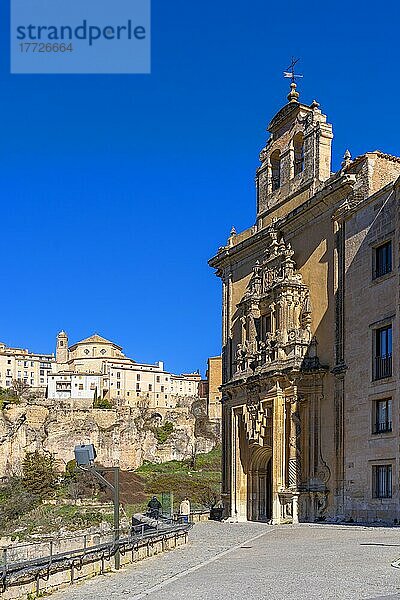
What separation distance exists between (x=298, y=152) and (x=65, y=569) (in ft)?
73.2

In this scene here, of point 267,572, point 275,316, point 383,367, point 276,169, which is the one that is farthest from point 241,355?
point 267,572

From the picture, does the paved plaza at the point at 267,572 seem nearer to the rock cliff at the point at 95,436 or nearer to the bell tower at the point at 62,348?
the rock cliff at the point at 95,436

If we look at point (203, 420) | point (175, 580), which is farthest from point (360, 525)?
point (203, 420)

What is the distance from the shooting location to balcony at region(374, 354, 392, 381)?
25.0 meters

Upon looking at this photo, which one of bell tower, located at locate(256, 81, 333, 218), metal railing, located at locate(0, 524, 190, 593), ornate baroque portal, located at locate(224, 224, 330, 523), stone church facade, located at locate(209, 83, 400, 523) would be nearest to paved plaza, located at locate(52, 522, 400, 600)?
metal railing, located at locate(0, 524, 190, 593)

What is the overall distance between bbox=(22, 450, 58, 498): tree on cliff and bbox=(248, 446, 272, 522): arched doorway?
4209 cm

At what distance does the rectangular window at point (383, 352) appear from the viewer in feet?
82.3

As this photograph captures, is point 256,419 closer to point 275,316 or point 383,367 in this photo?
point 275,316

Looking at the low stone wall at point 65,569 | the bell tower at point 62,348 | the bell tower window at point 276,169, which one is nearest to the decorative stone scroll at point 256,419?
the bell tower window at point 276,169

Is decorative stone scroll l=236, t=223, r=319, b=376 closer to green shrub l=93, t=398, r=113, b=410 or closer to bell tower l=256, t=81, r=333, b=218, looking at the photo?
bell tower l=256, t=81, r=333, b=218

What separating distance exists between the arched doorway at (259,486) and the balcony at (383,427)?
801 centimetres

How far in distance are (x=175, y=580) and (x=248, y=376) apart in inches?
752

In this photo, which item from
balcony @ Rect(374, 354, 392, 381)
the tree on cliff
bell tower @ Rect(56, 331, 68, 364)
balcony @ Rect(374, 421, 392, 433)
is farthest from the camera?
bell tower @ Rect(56, 331, 68, 364)

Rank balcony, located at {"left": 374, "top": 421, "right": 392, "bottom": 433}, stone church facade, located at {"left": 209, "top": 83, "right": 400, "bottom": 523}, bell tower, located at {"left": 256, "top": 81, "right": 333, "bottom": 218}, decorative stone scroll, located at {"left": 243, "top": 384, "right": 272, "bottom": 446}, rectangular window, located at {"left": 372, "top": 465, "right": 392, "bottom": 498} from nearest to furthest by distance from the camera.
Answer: rectangular window, located at {"left": 372, "top": 465, "right": 392, "bottom": 498}, balcony, located at {"left": 374, "top": 421, "right": 392, "bottom": 433}, stone church facade, located at {"left": 209, "top": 83, "right": 400, "bottom": 523}, decorative stone scroll, located at {"left": 243, "top": 384, "right": 272, "bottom": 446}, bell tower, located at {"left": 256, "top": 81, "right": 333, "bottom": 218}
